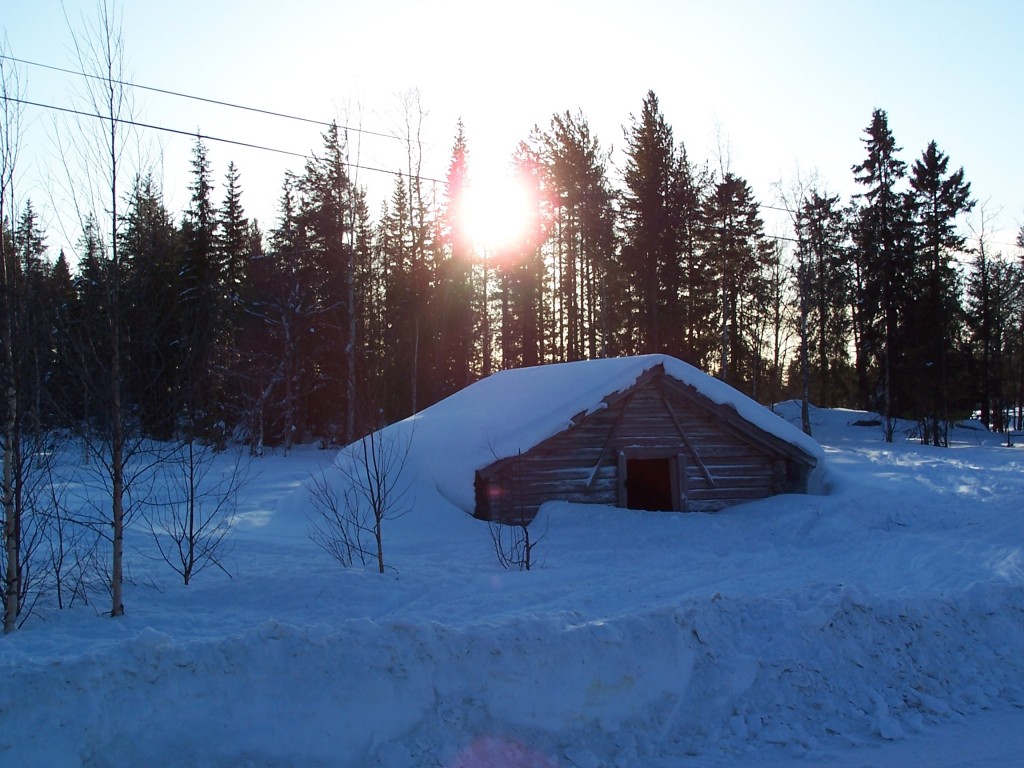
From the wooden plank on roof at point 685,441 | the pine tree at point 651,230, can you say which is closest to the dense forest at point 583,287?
the pine tree at point 651,230

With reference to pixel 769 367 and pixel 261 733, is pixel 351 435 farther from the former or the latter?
pixel 769 367

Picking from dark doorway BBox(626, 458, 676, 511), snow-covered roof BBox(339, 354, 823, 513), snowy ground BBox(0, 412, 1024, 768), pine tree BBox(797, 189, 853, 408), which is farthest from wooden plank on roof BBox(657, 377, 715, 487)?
pine tree BBox(797, 189, 853, 408)

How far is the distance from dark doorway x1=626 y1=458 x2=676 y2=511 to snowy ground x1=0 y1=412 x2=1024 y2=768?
803cm

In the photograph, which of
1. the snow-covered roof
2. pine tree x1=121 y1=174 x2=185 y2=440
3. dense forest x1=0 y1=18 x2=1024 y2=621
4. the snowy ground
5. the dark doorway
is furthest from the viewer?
dense forest x1=0 y1=18 x2=1024 y2=621

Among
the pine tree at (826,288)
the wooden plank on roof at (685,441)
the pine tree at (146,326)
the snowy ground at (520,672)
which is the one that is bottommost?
the snowy ground at (520,672)

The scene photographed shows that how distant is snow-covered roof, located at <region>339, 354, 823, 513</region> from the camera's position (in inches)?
559

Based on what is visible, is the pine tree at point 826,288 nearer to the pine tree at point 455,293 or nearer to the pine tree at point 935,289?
the pine tree at point 935,289

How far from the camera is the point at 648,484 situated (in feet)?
62.2

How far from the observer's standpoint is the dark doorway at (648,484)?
1842 centimetres

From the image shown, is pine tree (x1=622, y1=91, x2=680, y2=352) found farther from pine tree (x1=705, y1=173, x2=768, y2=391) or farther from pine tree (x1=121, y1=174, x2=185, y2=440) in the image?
pine tree (x1=121, y1=174, x2=185, y2=440)

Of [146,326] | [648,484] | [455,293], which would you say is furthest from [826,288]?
[146,326]

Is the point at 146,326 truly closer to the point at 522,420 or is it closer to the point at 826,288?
the point at 522,420

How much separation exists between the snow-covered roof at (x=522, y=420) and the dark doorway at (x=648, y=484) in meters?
2.88

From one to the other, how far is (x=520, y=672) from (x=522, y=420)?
8884 millimetres
